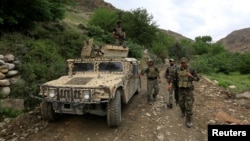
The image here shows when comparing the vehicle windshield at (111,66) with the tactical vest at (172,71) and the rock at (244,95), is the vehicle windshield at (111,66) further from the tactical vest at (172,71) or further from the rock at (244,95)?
the rock at (244,95)

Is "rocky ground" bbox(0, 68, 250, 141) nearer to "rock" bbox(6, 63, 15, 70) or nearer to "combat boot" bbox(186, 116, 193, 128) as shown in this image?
"combat boot" bbox(186, 116, 193, 128)

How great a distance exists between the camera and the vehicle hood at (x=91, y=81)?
7.48 metres

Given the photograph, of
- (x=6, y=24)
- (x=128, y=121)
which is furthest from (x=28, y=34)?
(x=128, y=121)

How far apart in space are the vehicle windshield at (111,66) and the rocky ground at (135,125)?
1323 millimetres

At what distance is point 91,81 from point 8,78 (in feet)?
12.4

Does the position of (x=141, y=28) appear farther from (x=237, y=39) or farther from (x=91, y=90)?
(x=237, y=39)

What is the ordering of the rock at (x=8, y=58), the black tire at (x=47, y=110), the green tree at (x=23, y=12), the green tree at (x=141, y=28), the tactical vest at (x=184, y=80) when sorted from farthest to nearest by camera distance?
the green tree at (x=141, y=28)
the green tree at (x=23, y=12)
the rock at (x=8, y=58)
the black tire at (x=47, y=110)
the tactical vest at (x=184, y=80)

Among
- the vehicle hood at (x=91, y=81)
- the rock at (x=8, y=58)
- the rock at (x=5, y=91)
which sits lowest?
the rock at (x=5, y=91)

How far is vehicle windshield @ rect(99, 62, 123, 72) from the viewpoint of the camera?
892 cm

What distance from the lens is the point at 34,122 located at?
27.4 ft

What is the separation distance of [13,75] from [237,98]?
7.75m

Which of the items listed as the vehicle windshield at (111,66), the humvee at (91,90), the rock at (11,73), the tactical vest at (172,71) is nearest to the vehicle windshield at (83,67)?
the humvee at (91,90)

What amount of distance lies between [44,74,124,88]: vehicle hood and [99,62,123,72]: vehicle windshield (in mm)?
320

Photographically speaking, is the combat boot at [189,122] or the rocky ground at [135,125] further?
the combat boot at [189,122]
